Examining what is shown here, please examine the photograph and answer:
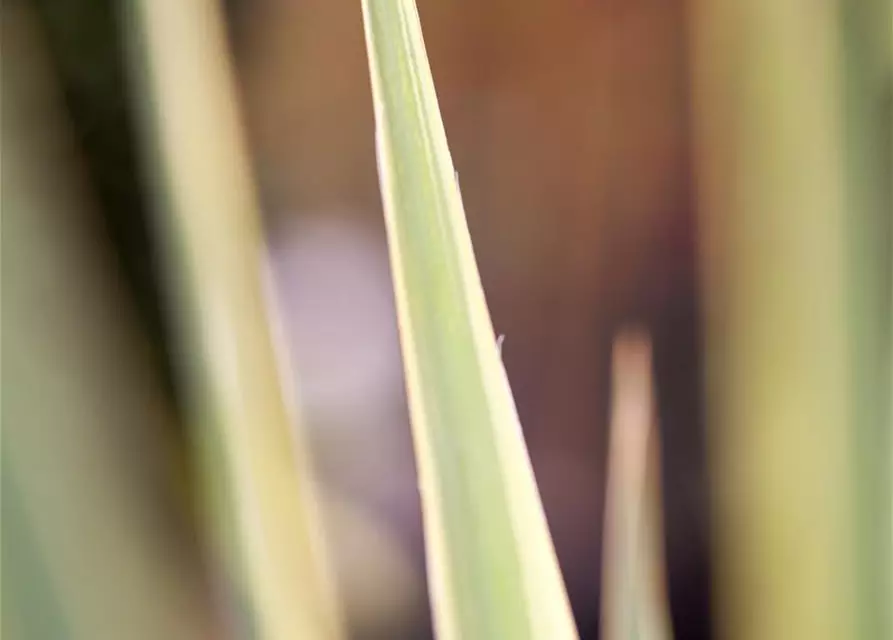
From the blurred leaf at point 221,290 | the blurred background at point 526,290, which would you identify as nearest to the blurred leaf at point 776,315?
the blurred background at point 526,290

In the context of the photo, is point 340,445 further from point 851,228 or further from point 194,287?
point 851,228

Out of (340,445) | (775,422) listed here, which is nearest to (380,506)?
(340,445)

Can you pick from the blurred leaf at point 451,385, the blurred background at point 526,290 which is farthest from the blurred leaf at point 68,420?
the blurred leaf at point 451,385

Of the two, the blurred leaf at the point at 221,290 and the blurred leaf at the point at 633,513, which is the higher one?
the blurred leaf at the point at 221,290

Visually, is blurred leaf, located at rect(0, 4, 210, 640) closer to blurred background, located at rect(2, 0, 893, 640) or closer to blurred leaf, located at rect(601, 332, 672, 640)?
blurred background, located at rect(2, 0, 893, 640)

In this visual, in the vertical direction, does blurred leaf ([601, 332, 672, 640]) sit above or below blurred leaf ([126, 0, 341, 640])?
below

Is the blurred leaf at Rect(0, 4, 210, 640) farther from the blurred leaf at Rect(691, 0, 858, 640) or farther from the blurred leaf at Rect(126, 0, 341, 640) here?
the blurred leaf at Rect(691, 0, 858, 640)

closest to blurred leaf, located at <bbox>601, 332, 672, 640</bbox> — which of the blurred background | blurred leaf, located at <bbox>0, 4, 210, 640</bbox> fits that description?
the blurred background

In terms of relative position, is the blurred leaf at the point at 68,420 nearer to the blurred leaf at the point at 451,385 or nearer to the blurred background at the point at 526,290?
the blurred background at the point at 526,290
